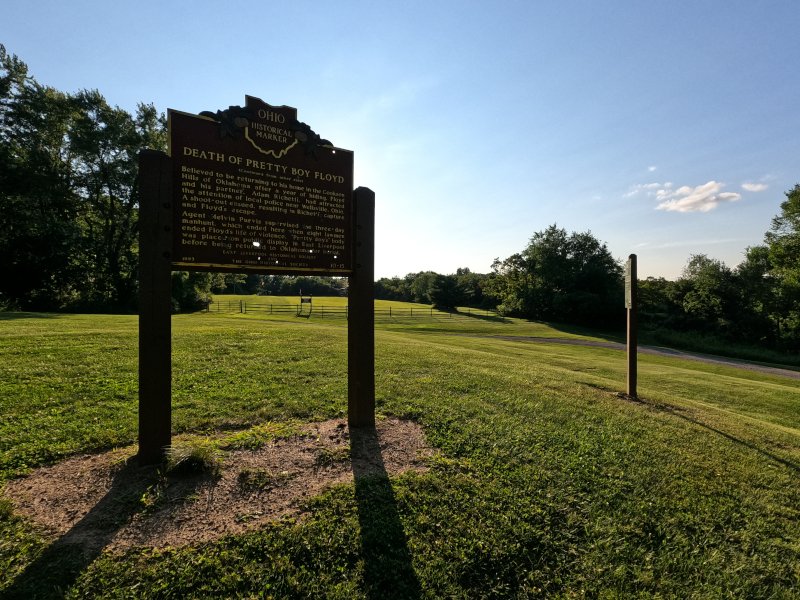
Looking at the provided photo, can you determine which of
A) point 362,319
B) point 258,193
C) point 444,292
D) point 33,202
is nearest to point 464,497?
point 362,319

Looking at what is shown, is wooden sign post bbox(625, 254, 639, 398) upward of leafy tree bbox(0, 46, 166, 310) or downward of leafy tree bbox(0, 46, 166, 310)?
downward

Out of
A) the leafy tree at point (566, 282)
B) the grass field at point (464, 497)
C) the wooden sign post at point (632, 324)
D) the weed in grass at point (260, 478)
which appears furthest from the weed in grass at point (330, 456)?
the leafy tree at point (566, 282)

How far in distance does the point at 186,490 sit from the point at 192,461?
358mm

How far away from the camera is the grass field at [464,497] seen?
8.47ft

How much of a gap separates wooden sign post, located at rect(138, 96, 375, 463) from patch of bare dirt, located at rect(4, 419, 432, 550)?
50cm

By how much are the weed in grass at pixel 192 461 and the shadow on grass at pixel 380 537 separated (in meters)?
1.48

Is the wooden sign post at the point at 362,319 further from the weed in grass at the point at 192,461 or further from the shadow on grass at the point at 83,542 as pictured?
the shadow on grass at the point at 83,542

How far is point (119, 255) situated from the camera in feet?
103

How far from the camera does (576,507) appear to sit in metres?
3.55

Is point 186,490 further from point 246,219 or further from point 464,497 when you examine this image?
point 246,219

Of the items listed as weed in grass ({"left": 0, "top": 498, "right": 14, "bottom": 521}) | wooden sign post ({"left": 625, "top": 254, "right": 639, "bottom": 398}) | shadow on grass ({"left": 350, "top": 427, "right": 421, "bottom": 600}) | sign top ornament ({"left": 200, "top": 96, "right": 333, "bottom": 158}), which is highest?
sign top ornament ({"left": 200, "top": 96, "right": 333, "bottom": 158})

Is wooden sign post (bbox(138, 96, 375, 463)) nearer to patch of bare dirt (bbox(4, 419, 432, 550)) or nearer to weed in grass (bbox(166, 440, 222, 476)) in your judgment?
weed in grass (bbox(166, 440, 222, 476))

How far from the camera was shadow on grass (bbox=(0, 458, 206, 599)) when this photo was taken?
230 cm

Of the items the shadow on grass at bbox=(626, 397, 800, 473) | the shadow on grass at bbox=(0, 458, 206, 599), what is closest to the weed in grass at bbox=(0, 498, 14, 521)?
the shadow on grass at bbox=(0, 458, 206, 599)
